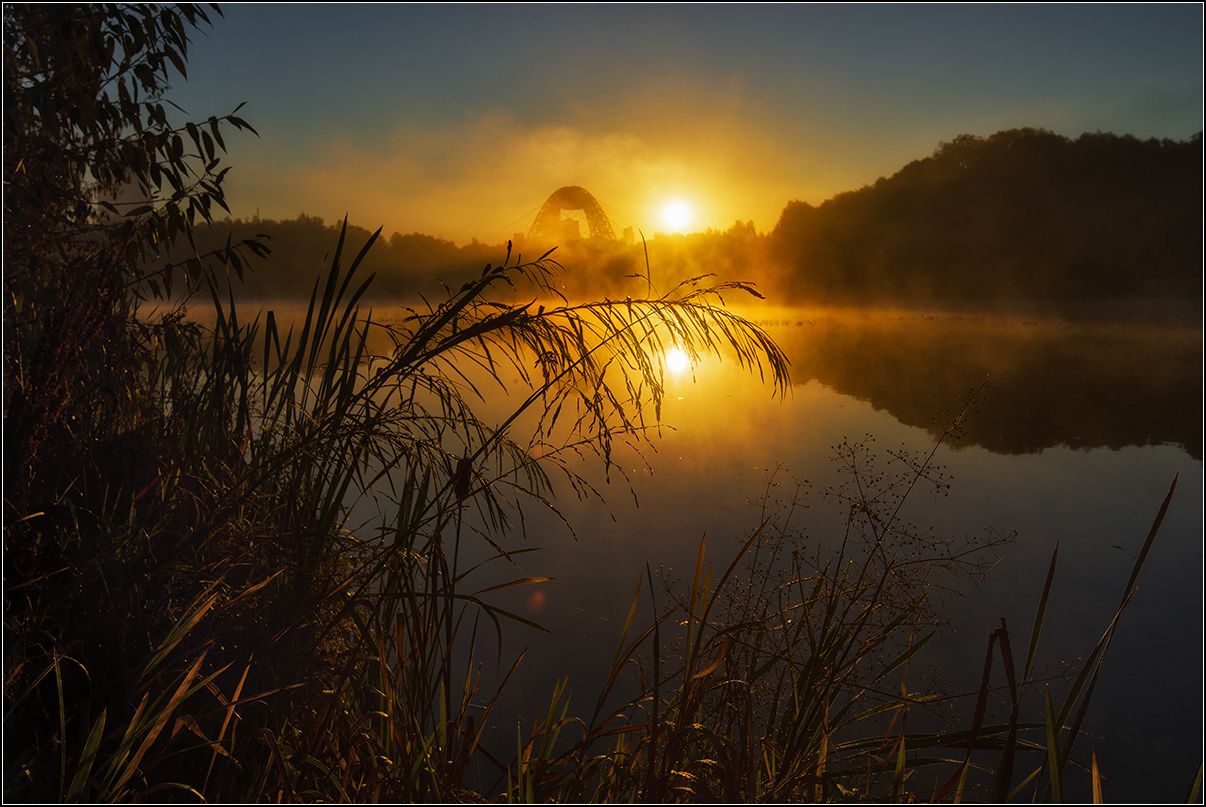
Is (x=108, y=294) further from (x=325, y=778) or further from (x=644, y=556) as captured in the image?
(x=644, y=556)

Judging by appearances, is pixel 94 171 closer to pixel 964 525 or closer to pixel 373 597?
pixel 373 597

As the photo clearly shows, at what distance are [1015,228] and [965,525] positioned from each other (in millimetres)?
14433

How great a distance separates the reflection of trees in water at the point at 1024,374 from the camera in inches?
266

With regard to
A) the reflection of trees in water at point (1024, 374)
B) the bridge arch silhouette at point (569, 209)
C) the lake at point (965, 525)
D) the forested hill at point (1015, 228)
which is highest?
the forested hill at point (1015, 228)

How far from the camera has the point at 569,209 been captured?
10.3 feet

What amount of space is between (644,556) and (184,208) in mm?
2284

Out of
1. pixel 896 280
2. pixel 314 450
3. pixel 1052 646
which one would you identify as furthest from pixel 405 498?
pixel 896 280

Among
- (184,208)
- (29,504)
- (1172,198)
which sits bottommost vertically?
(29,504)

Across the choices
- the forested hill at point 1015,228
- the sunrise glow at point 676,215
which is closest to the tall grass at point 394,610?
the sunrise glow at point 676,215

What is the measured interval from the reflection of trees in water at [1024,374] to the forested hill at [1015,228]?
0.78 meters

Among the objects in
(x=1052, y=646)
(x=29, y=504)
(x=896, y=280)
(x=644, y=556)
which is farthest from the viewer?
(x=896, y=280)

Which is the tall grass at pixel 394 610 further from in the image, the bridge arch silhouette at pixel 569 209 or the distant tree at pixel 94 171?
the bridge arch silhouette at pixel 569 209

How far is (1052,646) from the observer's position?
3.19 metres

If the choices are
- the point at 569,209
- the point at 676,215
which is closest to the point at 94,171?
the point at 569,209
